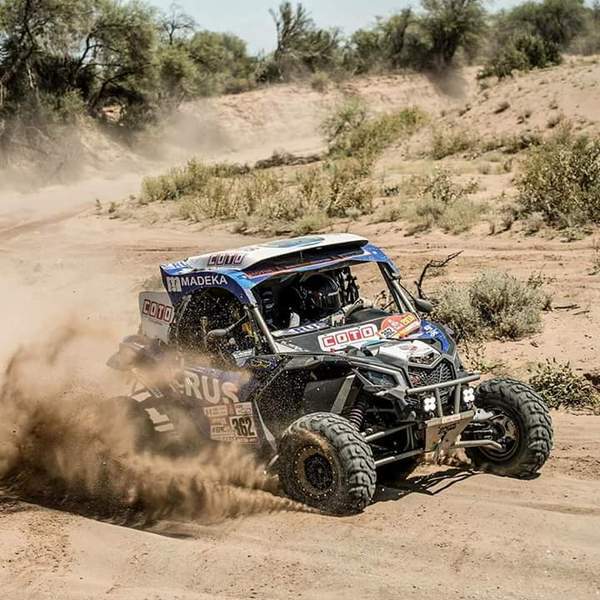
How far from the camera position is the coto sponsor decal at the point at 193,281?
7.24 metres

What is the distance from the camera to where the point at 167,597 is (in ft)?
17.0

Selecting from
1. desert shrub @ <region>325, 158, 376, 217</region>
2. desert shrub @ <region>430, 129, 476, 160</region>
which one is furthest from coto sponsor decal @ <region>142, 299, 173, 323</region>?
desert shrub @ <region>430, 129, 476, 160</region>

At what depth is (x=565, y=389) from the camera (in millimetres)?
8766

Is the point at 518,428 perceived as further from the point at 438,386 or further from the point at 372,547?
the point at 372,547

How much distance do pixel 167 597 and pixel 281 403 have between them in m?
2.09

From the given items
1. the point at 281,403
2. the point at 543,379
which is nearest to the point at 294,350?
the point at 281,403

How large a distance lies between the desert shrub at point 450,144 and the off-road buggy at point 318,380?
60.3ft

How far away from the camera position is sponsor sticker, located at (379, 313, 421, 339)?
720cm

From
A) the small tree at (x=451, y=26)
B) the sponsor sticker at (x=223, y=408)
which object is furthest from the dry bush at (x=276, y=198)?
the small tree at (x=451, y=26)

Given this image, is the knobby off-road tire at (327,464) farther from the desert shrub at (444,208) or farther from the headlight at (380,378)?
the desert shrub at (444,208)

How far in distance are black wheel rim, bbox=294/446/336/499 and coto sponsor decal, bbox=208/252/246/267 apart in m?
1.73

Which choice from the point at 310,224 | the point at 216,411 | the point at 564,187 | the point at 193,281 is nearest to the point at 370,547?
the point at 216,411


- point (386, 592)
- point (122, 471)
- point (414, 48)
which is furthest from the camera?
point (414, 48)

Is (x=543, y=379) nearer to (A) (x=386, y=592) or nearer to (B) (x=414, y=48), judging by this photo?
(A) (x=386, y=592)
